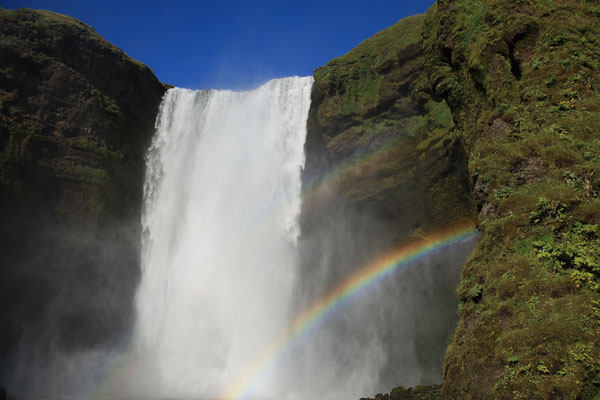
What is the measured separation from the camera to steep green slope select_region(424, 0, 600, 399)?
4.48 m

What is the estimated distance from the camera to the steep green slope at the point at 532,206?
4484mm

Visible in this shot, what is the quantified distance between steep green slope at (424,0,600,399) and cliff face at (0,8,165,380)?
23040mm

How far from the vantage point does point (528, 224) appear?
20.0 feet

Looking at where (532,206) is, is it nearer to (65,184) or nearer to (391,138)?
(391,138)

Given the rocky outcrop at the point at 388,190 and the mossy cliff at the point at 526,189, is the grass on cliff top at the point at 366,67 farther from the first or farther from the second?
the mossy cliff at the point at 526,189

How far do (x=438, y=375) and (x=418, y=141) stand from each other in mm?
11736

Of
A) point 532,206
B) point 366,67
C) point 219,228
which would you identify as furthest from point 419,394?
point 366,67

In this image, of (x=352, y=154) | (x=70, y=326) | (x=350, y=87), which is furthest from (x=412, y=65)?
(x=70, y=326)

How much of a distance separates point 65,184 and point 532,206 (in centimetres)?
2531

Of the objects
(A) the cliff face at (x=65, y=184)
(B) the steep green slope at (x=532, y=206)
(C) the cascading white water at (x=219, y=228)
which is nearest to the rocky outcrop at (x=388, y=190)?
(C) the cascading white water at (x=219, y=228)

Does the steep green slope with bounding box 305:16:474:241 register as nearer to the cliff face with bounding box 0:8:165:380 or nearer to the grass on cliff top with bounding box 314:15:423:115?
the grass on cliff top with bounding box 314:15:423:115

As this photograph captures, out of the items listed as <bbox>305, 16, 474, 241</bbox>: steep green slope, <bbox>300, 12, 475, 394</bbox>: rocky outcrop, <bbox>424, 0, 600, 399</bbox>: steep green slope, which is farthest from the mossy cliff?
<bbox>300, 12, 475, 394</bbox>: rocky outcrop

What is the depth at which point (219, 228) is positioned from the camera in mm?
25500

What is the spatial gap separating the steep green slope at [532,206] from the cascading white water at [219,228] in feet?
51.4
